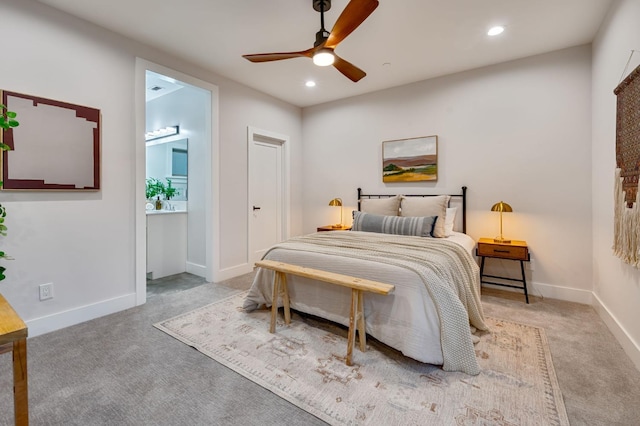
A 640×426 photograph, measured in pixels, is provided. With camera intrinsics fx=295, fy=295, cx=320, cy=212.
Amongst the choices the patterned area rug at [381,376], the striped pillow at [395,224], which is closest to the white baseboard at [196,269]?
the patterned area rug at [381,376]

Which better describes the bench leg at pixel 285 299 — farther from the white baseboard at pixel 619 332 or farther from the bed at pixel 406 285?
the white baseboard at pixel 619 332

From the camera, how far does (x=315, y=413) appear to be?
151 cm

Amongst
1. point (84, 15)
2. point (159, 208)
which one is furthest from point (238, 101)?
point (159, 208)

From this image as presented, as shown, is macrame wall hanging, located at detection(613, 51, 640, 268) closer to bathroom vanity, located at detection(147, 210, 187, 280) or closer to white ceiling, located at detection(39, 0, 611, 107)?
white ceiling, located at detection(39, 0, 611, 107)

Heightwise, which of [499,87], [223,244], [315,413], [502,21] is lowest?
[315,413]

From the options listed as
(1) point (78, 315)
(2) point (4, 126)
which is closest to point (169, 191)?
(1) point (78, 315)

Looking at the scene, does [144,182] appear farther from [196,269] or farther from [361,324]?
[361,324]

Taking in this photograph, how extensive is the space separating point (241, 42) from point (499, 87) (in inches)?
115

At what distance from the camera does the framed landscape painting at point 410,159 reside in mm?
3877

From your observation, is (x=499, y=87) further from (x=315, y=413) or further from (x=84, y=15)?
(x=84, y=15)

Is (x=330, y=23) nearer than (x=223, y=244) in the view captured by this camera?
Yes

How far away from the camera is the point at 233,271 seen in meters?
4.00

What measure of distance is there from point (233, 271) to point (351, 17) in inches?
128

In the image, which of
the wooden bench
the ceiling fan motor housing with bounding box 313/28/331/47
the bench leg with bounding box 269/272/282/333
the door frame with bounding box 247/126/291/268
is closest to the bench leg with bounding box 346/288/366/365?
the wooden bench
